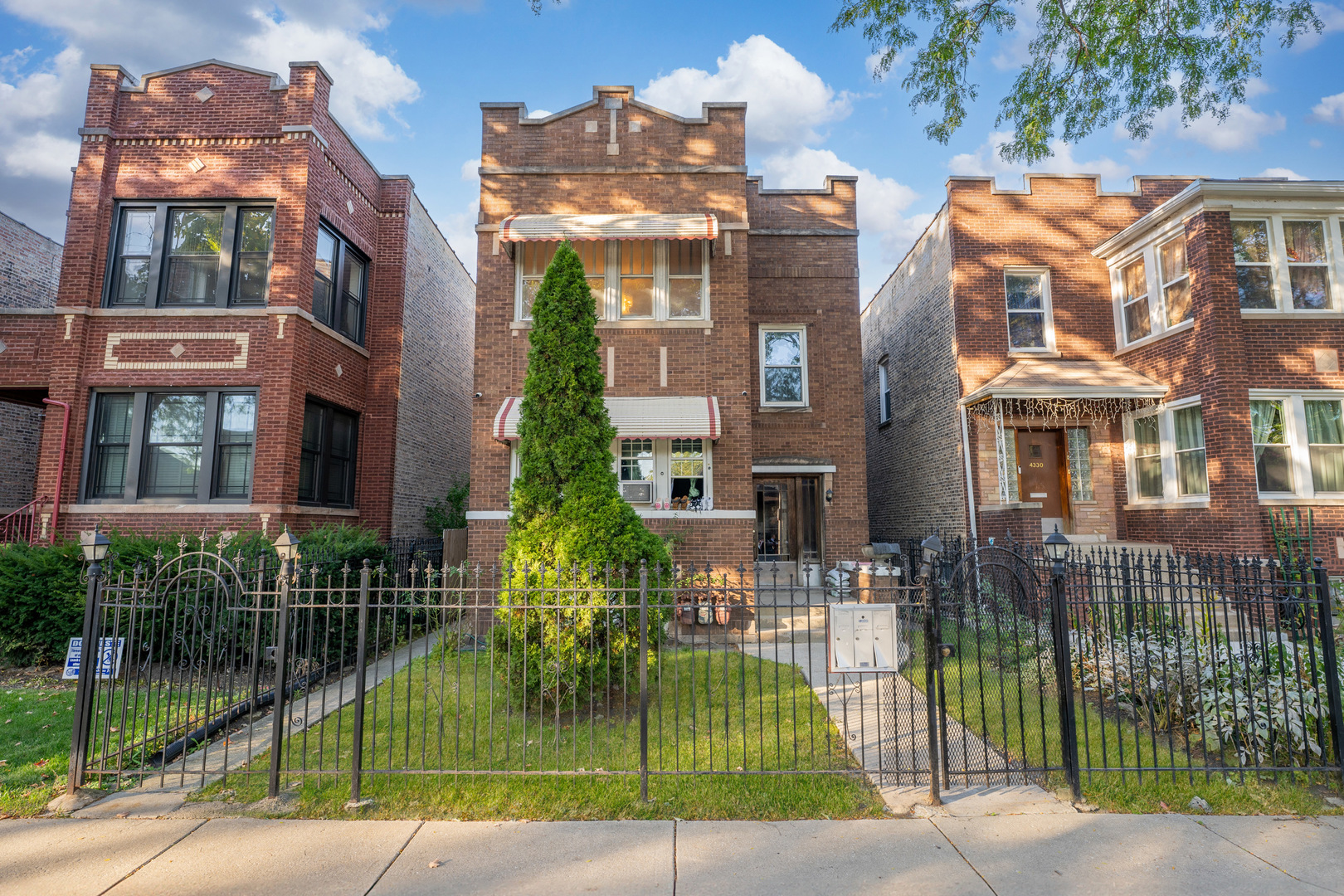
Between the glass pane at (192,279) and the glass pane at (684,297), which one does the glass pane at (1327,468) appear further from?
the glass pane at (192,279)

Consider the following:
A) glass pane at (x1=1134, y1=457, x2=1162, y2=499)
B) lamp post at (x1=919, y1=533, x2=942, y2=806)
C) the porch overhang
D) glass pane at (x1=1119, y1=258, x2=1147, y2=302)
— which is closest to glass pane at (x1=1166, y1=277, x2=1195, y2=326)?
glass pane at (x1=1119, y1=258, x2=1147, y2=302)

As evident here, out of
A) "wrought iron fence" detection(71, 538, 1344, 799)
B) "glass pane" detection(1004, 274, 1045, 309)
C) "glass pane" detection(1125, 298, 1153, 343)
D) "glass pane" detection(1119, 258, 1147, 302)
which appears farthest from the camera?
"glass pane" detection(1004, 274, 1045, 309)

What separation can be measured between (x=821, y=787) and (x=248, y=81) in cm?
1390

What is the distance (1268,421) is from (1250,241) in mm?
3235

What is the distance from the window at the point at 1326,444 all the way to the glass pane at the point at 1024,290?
4.77m

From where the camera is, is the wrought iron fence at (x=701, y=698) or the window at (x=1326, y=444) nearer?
the wrought iron fence at (x=701, y=698)

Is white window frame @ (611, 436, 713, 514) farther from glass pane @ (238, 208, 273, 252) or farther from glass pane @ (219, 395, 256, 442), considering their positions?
glass pane @ (238, 208, 273, 252)

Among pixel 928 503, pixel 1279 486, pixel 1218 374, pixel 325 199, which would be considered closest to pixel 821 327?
pixel 928 503

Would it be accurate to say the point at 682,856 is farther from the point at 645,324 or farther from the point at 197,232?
the point at 197,232

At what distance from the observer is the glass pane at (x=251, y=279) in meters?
11.6

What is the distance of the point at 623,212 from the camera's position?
12625 mm

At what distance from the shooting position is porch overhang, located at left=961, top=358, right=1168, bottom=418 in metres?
12.4

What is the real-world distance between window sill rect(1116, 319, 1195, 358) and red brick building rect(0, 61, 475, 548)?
597 inches

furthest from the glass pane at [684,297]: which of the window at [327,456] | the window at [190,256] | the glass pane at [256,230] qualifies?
the glass pane at [256,230]
